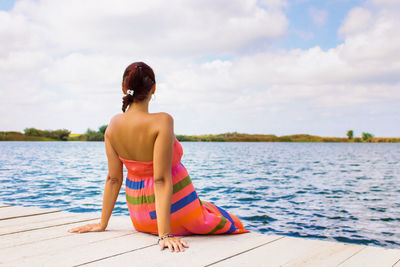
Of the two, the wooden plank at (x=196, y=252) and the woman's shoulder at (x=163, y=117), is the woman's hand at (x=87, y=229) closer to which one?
the wooden plank at (x=196, y=252)

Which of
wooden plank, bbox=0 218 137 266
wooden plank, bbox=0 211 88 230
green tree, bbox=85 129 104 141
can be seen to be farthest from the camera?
green tree, bbox=85 129 104 141

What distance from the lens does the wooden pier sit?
8.08 ft

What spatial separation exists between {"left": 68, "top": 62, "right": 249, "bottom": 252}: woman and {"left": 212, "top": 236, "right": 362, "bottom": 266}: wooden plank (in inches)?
18.0

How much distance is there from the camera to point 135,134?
2.84 metres

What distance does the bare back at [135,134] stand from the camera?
2779mm

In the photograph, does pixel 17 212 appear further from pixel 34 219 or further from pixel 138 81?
pixel 138 81

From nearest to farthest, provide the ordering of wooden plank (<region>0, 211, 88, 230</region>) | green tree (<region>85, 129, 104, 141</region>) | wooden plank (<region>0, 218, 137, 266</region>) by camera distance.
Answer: wooden plank (<region>0, 218, 137, 266</region>) < wooden plank (<region>0, 211, 88, 230</region>) < green tree (<region>85, 129, 104, 141</region>)

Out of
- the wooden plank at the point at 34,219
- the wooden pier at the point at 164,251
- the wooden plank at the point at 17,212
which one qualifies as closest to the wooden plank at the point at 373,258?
the wooden pier at the point at 164,251

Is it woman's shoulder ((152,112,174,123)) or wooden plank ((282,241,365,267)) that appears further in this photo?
woman's shoulder ((152,112,174,123))

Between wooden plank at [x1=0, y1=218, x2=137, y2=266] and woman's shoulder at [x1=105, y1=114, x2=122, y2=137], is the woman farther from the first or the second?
wooden plank at [x1=0, y1=218, x2=137, y2=266]

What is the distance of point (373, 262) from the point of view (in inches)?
98.3

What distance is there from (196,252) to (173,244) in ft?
0.63

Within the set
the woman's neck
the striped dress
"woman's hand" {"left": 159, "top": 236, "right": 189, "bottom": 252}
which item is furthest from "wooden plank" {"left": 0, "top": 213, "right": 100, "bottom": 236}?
the woman's neck

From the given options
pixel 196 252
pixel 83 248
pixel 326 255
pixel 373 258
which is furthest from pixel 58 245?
pixel 373 258
